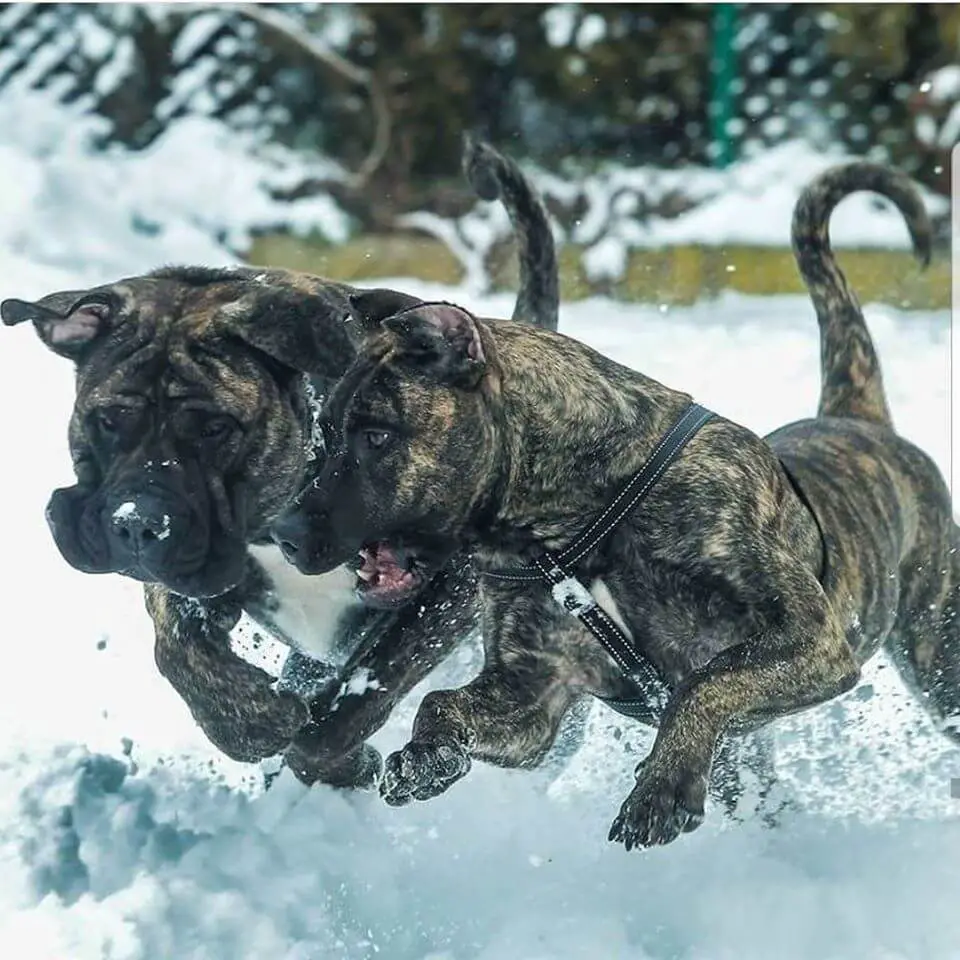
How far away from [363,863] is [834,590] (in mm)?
1386

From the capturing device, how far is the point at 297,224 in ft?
32.4

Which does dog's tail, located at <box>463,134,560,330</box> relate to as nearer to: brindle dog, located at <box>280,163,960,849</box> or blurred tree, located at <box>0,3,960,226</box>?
brindle dog, located at <box>280,163,960,849</box>

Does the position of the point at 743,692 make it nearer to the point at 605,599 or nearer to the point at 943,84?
the point at 605,599

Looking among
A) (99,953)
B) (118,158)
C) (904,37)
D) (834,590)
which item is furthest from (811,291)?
(118,158)

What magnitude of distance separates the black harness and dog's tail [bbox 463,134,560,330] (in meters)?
1.22

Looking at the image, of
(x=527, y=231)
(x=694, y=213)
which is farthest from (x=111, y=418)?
(x=694, y=213)

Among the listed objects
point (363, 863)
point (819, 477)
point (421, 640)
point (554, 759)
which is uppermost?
point (819, 477)

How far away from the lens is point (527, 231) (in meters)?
5.19

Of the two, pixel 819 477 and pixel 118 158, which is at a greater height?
pixel 819 477

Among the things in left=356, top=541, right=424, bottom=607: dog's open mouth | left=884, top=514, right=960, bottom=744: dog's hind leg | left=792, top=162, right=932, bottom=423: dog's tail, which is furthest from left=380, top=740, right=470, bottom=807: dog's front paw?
left=792, top=162, right=932, bottom=423: dog's tail

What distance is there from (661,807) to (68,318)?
5.72 feet

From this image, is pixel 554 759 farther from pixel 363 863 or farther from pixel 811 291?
pixel 811 291

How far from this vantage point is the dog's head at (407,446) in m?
3.72

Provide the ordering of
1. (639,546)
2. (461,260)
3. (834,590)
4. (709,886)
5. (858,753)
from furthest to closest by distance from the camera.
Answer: (461,260) → (858,753) → (709,886) → (834,590) → (639,546)
